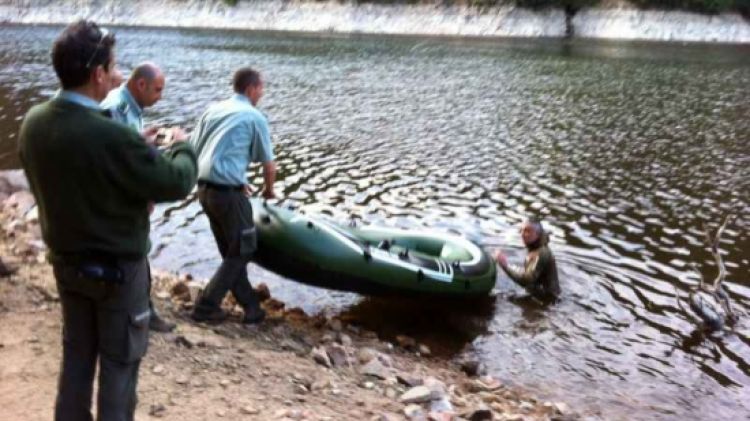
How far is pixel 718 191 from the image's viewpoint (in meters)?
14.1

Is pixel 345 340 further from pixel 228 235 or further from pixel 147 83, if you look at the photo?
pixel 147 83

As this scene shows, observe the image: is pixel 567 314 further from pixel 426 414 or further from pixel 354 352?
pixel 426 414

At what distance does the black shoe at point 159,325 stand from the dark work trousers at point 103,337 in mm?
2353

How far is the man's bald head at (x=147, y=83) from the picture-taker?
16.8 feet

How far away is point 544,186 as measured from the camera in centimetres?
1427

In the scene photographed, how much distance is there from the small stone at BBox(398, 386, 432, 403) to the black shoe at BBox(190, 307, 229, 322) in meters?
1.95

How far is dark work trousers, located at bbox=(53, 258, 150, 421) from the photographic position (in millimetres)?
3297

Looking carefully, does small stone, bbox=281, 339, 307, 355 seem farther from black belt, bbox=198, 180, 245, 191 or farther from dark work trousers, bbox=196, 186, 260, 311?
black belt, bbox=198, 180, 245, 191

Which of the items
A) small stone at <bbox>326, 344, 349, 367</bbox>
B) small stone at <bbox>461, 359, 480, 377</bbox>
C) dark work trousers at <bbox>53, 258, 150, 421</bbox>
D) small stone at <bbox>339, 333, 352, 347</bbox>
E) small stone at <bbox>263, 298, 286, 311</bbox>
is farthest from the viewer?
small stone at <bbox>263, 298, 286, 311</bbox>

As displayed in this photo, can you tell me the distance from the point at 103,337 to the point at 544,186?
38.9 feet

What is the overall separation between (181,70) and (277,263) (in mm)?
26412

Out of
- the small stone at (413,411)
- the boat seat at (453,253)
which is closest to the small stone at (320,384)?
the small stone at (413,411)

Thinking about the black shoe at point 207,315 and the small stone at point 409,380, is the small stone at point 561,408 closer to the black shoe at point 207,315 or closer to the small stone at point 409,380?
the small stone at point 409,380

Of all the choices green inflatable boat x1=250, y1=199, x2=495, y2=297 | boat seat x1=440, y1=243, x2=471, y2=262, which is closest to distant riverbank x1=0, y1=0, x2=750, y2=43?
boat seat x1=440, y1=243, x2=471, y2=262
